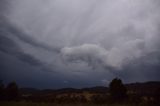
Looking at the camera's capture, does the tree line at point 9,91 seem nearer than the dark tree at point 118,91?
No

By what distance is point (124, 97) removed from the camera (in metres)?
63.2

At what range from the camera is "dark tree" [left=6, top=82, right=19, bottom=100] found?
69688 mm

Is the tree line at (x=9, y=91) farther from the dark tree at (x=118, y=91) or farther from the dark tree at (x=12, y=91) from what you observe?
the dark tree at (x=118, y=91)

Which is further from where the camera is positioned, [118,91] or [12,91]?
[12,91]

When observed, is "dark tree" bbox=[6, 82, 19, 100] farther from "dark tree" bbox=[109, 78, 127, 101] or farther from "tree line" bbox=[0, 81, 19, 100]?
"dark tree" bbox=[109, 78, 127, 101]

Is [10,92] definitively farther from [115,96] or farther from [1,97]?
[115,96]

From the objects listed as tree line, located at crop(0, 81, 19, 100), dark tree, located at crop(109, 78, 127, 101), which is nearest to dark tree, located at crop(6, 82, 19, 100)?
tree line, located at crop(0, 81, 19, 100)

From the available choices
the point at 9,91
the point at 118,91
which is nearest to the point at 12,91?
the point at 9,91

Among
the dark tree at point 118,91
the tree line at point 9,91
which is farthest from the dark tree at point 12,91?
the dark tree at point 118,91

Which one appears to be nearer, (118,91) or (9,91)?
(118,91)

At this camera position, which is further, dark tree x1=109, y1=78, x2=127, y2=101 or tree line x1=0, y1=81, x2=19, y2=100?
tree line x1=0, y1=81, x2=19, y2=100

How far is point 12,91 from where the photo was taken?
70.6 m

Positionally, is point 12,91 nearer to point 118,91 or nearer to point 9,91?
point 9,91

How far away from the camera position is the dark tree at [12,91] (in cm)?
6969
